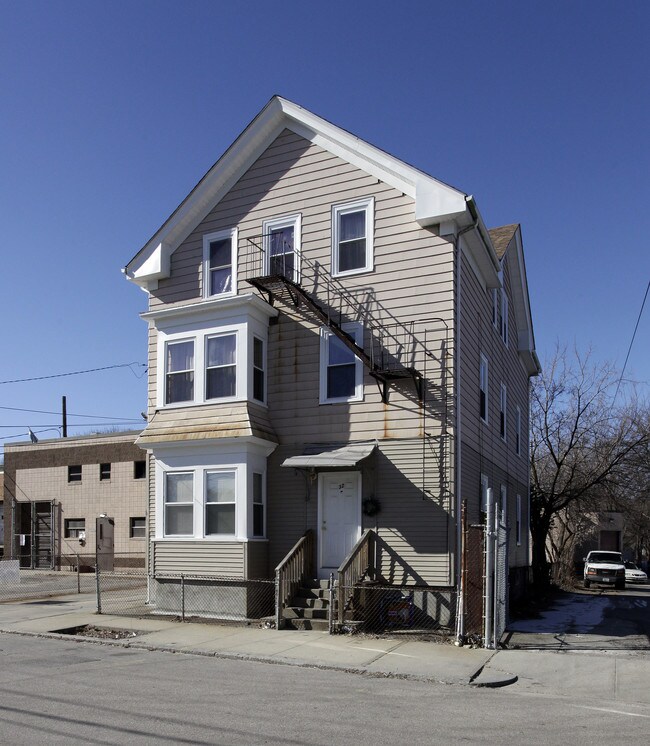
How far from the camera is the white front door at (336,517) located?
54.2 ft

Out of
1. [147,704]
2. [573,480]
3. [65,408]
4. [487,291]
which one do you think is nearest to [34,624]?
[147,704]

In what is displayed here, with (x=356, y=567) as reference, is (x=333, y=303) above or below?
above

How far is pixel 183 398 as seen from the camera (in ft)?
58.9

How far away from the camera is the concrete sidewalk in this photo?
11.3 m

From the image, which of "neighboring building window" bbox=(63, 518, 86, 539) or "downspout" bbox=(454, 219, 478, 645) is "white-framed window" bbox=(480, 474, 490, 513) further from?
"neighboring building window" bbox=(63, 518, 86, 539)

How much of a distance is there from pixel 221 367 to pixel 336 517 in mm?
4156

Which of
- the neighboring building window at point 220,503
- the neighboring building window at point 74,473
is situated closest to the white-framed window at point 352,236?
the neighboring building window at point 220,503

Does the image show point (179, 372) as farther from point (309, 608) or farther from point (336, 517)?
point (309, 608)

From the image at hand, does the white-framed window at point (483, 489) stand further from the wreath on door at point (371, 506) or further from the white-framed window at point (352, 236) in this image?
the white-framed window at point (352, 236)

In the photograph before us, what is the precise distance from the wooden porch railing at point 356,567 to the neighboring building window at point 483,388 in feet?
16.1

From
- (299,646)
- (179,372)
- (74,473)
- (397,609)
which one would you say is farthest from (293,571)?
(74,473)

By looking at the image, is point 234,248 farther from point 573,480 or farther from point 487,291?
point 573,480

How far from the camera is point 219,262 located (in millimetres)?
18797

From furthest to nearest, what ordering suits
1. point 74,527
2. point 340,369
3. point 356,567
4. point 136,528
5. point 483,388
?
1. point 74,527
2. point 136,528
3. point 483,388
4. point 340,369
5. point 356,567
